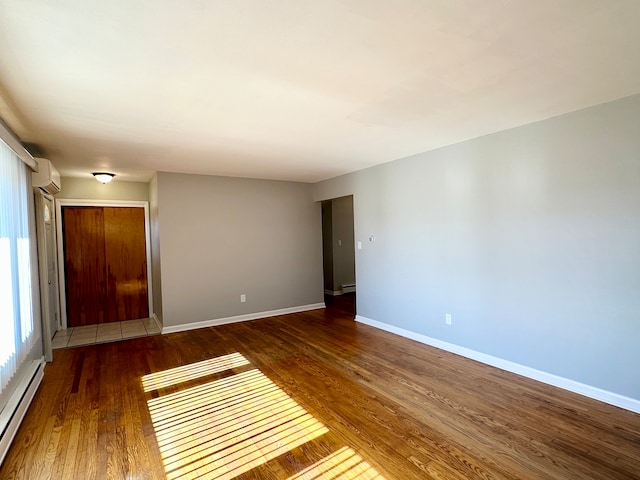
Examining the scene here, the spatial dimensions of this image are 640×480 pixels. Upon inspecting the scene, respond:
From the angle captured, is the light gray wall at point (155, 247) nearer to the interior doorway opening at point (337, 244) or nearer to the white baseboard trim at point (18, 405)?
the white baseboard trim at point (18, 405)

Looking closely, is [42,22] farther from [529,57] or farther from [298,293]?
[298,293]

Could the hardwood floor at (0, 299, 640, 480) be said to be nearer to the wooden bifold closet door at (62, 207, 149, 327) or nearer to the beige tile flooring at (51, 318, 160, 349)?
the beige tile flooring at (51, 318, 160, 349)

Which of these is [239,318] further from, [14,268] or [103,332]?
[14,268]

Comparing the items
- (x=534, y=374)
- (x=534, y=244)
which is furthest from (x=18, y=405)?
(x=534, y=244)

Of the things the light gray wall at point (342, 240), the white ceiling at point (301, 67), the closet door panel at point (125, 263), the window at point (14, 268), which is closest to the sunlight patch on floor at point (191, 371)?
the window at point (14, 268)

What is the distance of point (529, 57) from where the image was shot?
1865mm

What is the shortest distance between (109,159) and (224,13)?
10.9 ft

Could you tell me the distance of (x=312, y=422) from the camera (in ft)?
7.90

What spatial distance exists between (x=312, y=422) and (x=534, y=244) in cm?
250

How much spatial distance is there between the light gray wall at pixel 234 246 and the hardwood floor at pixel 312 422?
1.48 m

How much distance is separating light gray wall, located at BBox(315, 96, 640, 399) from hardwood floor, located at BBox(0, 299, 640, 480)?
374mm

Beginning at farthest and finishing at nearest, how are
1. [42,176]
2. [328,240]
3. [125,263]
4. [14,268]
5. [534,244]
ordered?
[328,240]
[125,263]
[42,176]
[534,244]
[14,268]

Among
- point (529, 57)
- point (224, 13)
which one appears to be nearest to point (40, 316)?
point (224, 13)

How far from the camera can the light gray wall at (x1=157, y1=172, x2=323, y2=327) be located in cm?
493
